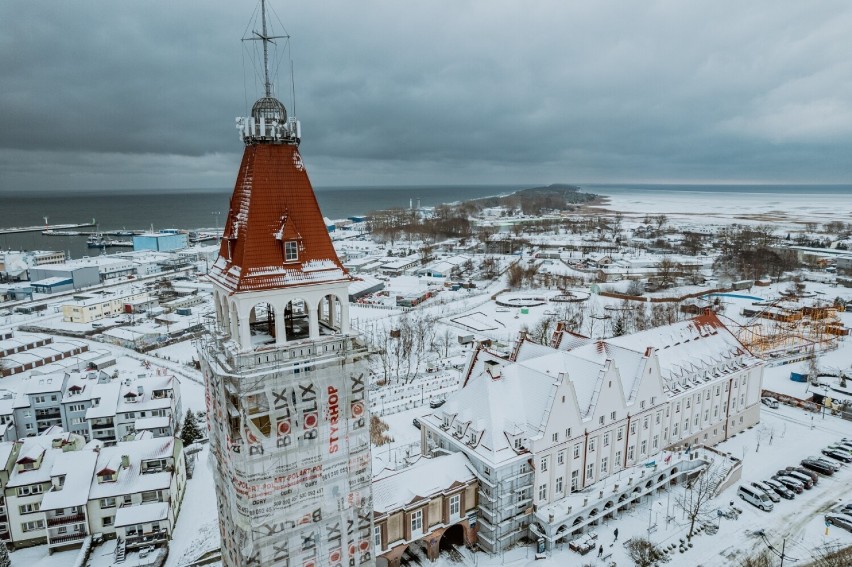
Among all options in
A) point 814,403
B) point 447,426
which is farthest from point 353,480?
point 814,403

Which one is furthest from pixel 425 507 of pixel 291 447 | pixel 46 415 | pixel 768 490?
pixel 46 415

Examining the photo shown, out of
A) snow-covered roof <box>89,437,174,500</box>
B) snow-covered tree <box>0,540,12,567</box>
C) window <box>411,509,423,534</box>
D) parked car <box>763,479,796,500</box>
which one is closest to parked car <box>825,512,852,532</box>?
parked car <box>763,479,796,500</box>

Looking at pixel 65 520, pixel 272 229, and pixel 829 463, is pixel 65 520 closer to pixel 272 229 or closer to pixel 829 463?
pixel 272 229

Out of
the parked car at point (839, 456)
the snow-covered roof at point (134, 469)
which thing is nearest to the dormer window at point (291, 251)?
the snow-covered roof at point (134, 469)

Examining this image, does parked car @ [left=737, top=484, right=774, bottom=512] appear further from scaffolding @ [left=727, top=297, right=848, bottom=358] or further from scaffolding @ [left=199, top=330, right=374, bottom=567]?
scaffolding @ [left=199, top=330, right=374, bottom=567]

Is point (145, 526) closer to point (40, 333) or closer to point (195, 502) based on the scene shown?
point (195, 502)
